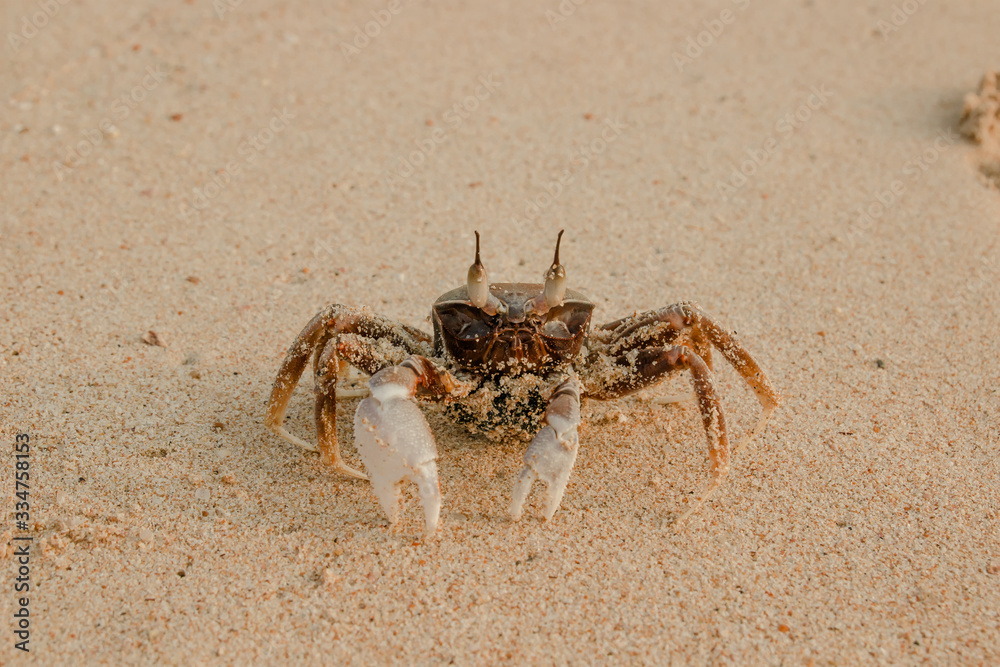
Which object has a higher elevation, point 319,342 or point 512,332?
point 512,332

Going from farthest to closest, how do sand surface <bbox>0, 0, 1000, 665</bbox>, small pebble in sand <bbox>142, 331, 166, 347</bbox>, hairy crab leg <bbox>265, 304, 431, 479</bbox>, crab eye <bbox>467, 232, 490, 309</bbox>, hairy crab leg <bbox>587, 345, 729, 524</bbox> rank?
small pebble in sand <bbox>142, 331, 166, 347</bbox> < hairy crab leg <bbox>265, 304, 431, 479</bbox> < hairy crab leg <bbox>587, 345, 729, 524</bbox> < crab eye <bbox>467, 232, 490, 309</bbox> < sand surface <bbox>0, 0, 1000, 665</bbox>

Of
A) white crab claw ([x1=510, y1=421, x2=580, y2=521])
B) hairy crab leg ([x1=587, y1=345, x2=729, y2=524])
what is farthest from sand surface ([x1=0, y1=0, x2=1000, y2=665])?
white crab claw ([x1=510, y1=421, x2=580, y2=521])

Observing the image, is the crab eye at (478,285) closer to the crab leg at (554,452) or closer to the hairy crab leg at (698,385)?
the crab leg at (554,452)

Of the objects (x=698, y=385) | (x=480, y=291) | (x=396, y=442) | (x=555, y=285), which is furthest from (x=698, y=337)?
(x=396, y=442)

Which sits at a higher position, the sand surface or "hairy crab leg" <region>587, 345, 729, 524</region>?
"hairy crab leg" <region>587, 345, 729, 524</region>

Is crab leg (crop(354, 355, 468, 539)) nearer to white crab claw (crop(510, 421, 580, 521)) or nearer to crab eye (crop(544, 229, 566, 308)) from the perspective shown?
white crab claw (crop(510, 421, 580, 521))

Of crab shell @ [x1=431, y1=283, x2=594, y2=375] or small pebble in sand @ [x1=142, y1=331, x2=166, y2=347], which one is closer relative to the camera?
crab shell @ [x1=431, y1=283, x2=594, y2=375]

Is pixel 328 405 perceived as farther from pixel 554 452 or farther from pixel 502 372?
pixel 554 452
